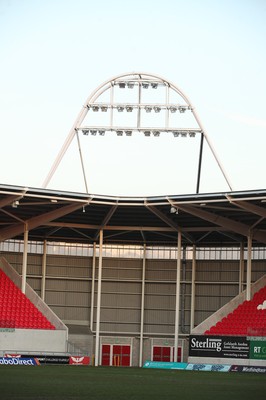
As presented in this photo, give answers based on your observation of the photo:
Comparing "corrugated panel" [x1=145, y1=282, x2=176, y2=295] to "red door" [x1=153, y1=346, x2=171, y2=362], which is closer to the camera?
"red door" [x1=153, y1=346, x2=171, y2=362]

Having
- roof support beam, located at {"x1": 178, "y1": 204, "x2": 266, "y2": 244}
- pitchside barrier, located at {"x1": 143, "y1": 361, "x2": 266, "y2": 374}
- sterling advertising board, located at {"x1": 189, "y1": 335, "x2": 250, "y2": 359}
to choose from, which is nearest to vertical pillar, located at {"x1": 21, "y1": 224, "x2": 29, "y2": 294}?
roof support beam, located at {"x1": 178, "y1": 204, "x2": 266, "y2": 244}

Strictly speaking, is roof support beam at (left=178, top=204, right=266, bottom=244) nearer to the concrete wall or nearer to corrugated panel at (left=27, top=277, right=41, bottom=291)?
the concrete wall

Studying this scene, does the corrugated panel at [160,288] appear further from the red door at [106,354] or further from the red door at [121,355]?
the red door at [106,354]

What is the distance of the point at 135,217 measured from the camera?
52438 millimetres

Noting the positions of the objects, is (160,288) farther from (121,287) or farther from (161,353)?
(161,353)

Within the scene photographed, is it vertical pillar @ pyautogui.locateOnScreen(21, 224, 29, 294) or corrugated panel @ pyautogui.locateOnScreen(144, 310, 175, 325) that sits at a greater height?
vertical pillar @ pyautogui.locateOnScreen(21, 224, 29, 294)

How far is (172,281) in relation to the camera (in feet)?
184

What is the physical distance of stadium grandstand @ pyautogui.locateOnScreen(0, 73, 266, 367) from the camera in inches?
1876

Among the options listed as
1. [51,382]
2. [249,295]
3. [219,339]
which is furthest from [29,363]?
[51,382]

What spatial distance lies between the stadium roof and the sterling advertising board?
6.23 m

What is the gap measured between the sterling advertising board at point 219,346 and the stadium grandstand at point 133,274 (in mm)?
56

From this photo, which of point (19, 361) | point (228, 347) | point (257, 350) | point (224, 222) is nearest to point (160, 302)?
point (228, 347)

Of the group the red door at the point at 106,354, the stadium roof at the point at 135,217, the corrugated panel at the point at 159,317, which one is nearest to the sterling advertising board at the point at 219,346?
the stadium roof at the point at 135,217

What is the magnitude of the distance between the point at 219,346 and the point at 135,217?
31.9 ft
